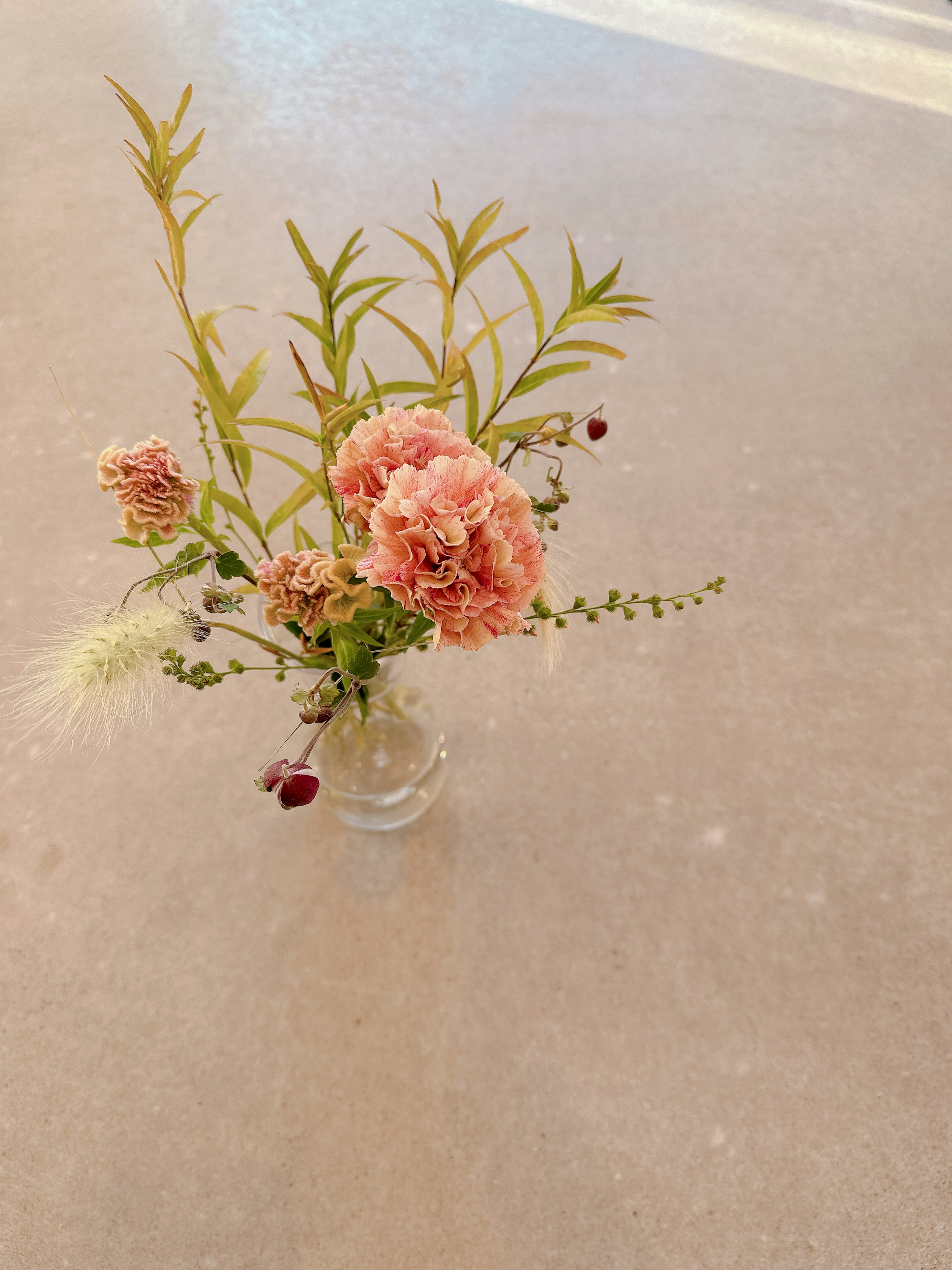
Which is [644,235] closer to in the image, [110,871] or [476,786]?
[476,786]

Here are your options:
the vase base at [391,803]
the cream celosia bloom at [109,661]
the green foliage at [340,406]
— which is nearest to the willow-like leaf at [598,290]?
the green foliage at [340,406]

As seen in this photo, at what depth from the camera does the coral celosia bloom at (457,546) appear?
0.43 m

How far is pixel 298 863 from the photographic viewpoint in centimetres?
105

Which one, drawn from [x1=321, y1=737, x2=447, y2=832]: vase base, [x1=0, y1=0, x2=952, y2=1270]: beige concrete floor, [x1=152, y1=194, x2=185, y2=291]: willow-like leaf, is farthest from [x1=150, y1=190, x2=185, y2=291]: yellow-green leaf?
[x1=0, y1=0, x2=952, y2=1270]: beige concrete floor

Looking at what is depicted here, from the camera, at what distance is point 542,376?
637 mm

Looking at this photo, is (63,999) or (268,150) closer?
(63,999)

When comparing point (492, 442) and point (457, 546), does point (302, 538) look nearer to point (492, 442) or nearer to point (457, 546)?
point (492, 442)

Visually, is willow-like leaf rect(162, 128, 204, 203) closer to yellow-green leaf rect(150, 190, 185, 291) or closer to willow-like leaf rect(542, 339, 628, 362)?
yellow-green leaf rect(150, 190, 185, 291)

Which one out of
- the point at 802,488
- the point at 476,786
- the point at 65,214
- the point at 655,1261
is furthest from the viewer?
the point at 65,214

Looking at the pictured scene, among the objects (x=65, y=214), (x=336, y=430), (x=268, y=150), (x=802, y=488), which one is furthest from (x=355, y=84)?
(x=336, y=430)

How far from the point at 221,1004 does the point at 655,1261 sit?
53 centimetres

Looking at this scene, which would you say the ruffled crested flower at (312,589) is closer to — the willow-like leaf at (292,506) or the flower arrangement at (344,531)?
the flower arrangement at (344,531)

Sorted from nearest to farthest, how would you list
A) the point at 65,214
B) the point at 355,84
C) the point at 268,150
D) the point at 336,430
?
the point at 336,430 < the point at 65,214 < the point at 268,150 < the point at 355,84

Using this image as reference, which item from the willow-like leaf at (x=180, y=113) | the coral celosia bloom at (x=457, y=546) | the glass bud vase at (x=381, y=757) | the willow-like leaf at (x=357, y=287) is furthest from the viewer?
the glass bud vase at (x=381, y=757)
